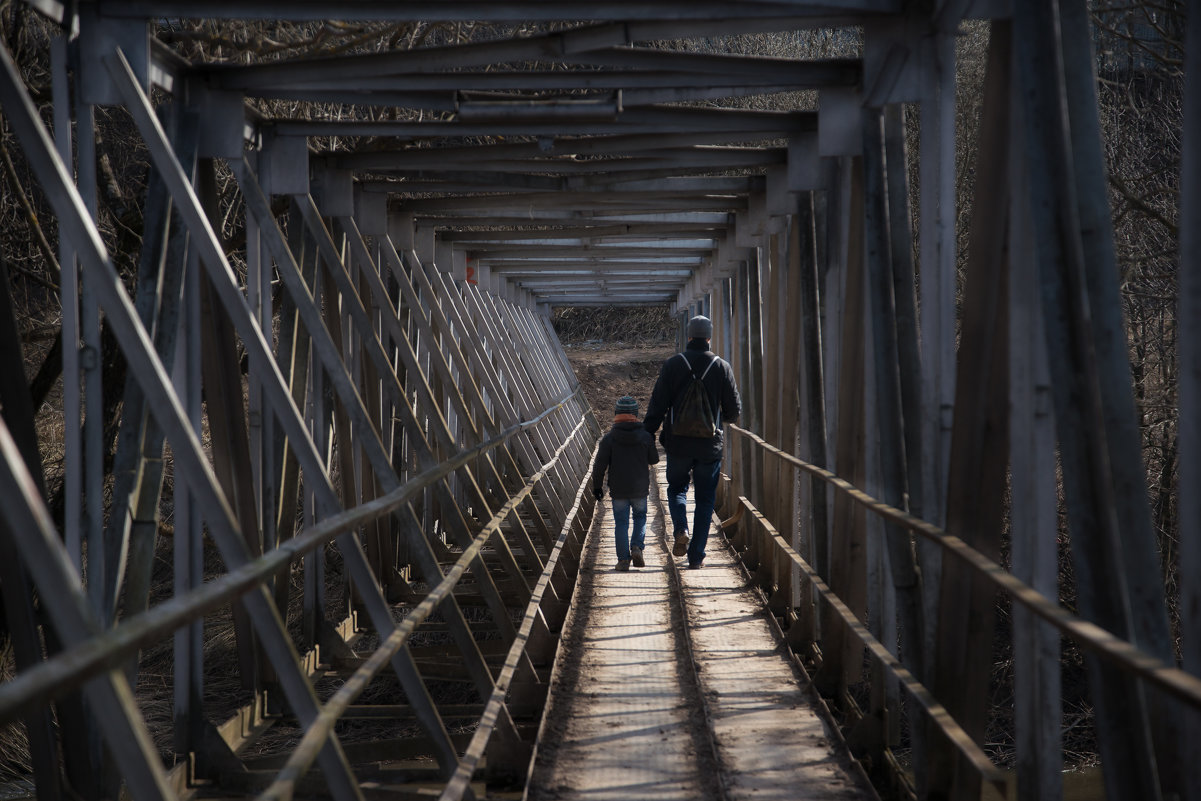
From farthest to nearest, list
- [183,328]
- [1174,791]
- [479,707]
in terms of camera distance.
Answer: [479,707]
[183,328]
[1174,791]

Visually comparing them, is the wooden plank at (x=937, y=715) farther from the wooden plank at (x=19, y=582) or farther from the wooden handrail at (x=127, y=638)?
the wooden plank at (x=19, y=582)

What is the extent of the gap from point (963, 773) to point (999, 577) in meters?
1.07

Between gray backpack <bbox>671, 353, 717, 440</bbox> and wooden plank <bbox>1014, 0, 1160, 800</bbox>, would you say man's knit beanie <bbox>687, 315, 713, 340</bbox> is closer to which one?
gray backpack <bbox>671, 353, 717, 440</bbox>

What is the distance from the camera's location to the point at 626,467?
386 inches

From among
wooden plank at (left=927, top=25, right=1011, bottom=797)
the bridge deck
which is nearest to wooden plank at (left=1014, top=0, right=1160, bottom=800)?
wooden plank at (left=927, top=25, right=1011, bottom=797)

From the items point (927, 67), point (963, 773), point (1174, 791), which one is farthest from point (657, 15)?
point (1174, 791)

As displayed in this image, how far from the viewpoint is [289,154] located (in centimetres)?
698

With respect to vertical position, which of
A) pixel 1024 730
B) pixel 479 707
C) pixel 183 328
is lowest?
pixel 479 707

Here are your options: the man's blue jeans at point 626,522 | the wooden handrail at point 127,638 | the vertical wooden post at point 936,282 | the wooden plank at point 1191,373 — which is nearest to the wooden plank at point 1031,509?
the wooden plank at point 1191,373

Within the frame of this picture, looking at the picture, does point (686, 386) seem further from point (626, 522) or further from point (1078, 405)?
point (1078, 405)

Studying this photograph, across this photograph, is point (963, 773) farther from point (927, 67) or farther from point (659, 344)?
point (659, 344)

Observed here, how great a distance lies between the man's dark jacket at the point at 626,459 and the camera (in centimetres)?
963

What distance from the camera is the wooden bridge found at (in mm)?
3240

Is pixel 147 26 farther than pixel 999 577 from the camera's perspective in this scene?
Yes
